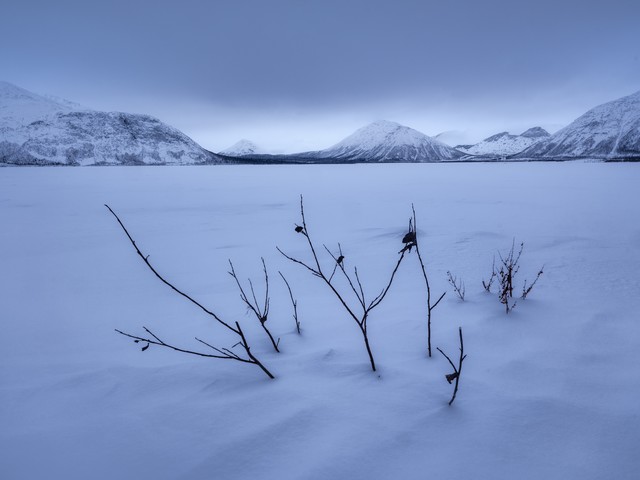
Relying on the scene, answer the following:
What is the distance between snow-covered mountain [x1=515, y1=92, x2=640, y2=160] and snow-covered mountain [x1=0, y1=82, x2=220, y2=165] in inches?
7391

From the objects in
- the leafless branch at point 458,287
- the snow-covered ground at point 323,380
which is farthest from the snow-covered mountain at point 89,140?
the leafless branch at point 458,287

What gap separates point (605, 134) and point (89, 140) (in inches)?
9869

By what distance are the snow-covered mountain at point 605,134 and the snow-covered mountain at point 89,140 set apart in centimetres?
18774

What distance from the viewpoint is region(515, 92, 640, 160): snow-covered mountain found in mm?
158250

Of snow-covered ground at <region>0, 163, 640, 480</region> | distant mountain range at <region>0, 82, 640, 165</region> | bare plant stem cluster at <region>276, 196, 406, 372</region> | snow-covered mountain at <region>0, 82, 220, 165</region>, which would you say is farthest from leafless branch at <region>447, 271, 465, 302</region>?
snow-covered mountain at <region>0, 82, 220, 165</region>

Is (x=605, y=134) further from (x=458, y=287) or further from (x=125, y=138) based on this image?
(x=125, y=138)

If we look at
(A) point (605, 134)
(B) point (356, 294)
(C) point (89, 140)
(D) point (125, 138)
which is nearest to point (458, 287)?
(B) point (356, 294)

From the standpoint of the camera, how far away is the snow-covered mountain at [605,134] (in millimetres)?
158250

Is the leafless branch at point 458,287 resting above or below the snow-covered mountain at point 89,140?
below

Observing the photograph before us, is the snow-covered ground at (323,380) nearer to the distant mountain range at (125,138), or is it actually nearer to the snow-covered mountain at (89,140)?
the distant mountain range at (125,138)

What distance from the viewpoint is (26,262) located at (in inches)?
213

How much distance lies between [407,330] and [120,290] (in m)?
3.62

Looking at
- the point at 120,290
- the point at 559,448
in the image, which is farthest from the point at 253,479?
the point at 120,290

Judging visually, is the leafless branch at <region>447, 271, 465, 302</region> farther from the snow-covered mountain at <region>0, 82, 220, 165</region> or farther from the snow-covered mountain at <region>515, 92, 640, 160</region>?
the snow-covered mountain at <region>515, 92, 640, 160</region>
